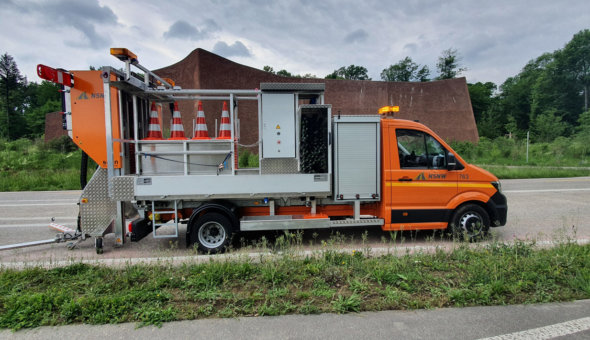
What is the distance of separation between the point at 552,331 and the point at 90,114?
6681 mm

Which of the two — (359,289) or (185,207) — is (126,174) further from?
(359,289)

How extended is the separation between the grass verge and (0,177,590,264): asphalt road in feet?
2.11

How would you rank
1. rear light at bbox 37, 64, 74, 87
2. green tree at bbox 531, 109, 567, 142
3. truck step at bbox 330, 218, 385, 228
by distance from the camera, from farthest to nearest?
green tree at bbox 531, 109, 567, 142
truck step at bbox 330, 218, 385, 228
rear light at bbox 37, 64, 74, 87

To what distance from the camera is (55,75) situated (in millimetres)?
4953

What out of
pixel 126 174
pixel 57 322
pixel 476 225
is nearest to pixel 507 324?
pixel 476 225

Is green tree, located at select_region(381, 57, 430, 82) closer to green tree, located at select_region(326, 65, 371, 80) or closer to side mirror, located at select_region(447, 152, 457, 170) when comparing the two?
green tree, located at select_region(326, 65, 371, 80)

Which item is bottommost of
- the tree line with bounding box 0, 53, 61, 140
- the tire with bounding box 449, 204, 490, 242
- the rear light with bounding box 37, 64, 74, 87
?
the tire with bounding box 449, 204, 490, 242

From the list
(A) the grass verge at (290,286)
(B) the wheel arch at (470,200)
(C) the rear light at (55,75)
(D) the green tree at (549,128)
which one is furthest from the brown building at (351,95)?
(A) the grass verge at (290,286)

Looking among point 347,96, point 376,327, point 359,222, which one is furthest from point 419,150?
point 347,96

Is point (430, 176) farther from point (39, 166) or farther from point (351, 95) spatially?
point (351, 95)

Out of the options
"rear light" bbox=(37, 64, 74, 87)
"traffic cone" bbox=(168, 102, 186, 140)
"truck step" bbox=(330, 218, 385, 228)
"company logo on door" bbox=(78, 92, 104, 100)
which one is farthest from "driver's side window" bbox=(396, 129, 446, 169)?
"rear light" bbox=(37, 64, 74, 87)

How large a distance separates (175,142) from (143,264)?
6.87 ft

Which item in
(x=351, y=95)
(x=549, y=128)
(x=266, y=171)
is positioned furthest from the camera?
(x=549, y=128)

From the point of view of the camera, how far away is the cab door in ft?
18.8
